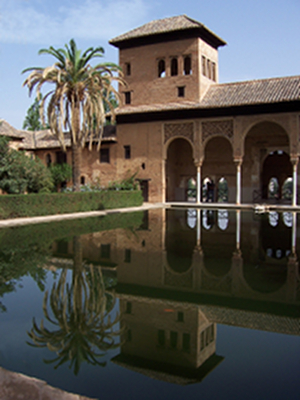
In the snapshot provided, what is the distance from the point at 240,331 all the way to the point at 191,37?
991 inches

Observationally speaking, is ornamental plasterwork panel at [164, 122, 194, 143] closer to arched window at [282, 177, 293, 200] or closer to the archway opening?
the archway opening

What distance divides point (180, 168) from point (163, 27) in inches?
387

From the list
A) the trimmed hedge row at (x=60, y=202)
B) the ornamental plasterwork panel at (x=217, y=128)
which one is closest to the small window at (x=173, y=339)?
the trimmed hedge row at (x=60, y=202)

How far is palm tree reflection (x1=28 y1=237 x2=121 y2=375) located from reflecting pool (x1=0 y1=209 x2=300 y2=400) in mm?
11

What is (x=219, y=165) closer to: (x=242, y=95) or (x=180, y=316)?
(x=242, y=95)

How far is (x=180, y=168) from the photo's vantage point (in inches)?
1246

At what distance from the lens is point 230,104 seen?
82.6 ft

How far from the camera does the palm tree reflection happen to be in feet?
13.8

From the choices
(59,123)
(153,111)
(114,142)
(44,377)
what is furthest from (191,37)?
(44,377)

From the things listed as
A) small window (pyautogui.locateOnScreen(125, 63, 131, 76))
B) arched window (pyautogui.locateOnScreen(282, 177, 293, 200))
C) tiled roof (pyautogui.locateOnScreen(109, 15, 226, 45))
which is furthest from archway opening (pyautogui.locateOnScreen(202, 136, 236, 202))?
arched window (pyautogui.locateOnScreen(282, 177, 293, 200))

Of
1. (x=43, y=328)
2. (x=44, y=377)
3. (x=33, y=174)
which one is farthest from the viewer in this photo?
(x=33, y=174)

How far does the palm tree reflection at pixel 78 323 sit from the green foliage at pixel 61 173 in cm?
2400

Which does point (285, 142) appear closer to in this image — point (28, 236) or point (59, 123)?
point (59, 123)

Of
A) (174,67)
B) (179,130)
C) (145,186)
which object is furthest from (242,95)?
(145,186)
